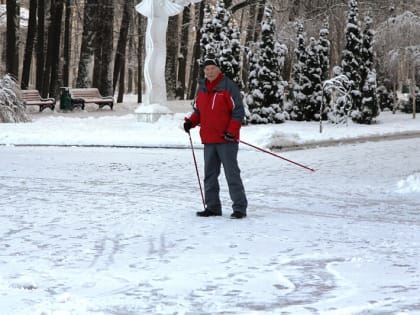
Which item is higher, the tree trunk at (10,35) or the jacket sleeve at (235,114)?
the tree trunk at (10,35)

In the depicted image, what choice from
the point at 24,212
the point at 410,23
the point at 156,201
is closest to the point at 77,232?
the point at 24,212

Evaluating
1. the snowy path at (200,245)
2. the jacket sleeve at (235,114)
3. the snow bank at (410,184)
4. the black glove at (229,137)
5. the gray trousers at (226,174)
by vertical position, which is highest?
the jacket sleeve at (235,114)

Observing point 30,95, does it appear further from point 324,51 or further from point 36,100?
point 324,51

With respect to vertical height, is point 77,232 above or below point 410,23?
below

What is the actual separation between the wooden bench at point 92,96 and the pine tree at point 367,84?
10561 millimetres

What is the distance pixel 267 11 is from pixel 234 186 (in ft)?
60.6

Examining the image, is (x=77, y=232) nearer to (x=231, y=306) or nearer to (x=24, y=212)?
(x=24, y=212)

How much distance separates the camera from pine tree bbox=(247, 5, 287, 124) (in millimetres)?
26250

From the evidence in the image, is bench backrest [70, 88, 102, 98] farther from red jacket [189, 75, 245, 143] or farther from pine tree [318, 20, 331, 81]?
red jacket [189, 75, 245, 143]

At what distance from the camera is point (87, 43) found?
34.1 meters

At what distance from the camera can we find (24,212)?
8.75 metres

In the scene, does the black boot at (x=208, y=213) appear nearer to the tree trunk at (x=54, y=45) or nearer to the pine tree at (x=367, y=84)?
the pine tree at (x=367, y=84)

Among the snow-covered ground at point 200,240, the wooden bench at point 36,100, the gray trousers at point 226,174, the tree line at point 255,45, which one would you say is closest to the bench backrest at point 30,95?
the wooden bench at point 36,100

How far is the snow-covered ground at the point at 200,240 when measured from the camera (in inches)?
200
